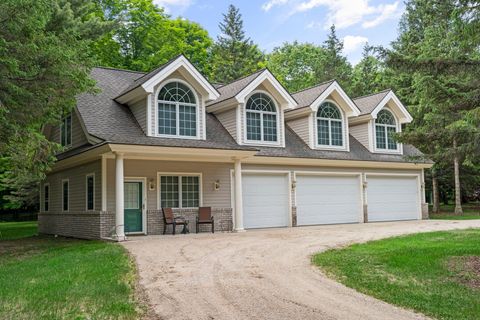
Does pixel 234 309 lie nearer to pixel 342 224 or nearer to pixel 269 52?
pixel 342 224

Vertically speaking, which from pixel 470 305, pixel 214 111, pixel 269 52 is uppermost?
pixel 269 52

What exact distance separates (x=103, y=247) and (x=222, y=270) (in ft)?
15.6

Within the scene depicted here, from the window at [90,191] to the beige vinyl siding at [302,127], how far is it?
341 inches

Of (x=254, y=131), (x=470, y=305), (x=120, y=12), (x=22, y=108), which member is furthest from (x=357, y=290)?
(x=120, y=12)

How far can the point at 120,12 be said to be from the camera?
31.8 metres

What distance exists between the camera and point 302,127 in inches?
789

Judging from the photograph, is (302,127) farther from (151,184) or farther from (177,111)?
(151,184)

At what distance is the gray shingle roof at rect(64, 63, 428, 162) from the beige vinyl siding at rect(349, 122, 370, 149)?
0.76 ft

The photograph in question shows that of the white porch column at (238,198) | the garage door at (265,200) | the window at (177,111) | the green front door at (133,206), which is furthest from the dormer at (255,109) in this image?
the green front door at (133,206)

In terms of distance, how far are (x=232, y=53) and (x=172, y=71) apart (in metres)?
28.6

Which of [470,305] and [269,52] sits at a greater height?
[269,52]

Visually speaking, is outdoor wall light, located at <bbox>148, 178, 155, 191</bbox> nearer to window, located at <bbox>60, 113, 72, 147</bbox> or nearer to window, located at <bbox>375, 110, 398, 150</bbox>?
window, located at <bbox>60, 113, 72, 147</bbox>

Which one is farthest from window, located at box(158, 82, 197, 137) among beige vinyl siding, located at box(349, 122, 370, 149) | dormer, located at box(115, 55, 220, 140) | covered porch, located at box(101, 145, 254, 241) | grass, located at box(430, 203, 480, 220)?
grass, located at box(430, 203, 480, 220)

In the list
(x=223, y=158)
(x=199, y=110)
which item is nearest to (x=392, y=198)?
(x=223, y=158)
